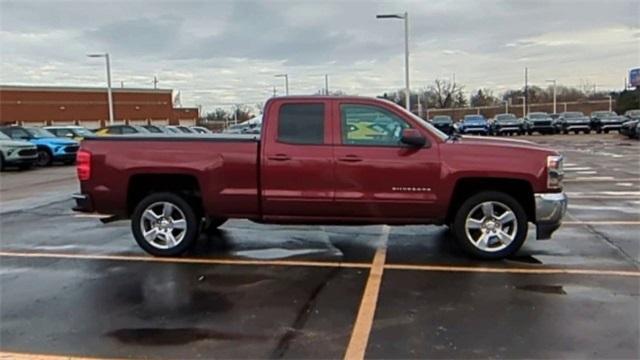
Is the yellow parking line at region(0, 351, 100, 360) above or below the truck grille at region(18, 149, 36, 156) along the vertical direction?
below

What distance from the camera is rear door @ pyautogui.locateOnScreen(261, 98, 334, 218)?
7039 millimetres

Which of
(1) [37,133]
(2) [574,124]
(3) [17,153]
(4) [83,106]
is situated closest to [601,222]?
(3) [17,153]

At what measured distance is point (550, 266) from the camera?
6.66 metres

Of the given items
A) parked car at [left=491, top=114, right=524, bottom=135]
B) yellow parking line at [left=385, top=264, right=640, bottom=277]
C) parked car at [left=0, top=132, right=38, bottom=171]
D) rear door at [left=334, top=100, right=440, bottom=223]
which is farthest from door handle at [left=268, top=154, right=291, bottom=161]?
parked car at [left=491, top=114, right=524, bottom=135]

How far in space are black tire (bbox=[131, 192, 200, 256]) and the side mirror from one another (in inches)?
105

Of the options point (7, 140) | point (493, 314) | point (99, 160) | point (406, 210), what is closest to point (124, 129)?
point (7, 140)

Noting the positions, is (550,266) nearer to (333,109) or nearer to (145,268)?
(333,109)

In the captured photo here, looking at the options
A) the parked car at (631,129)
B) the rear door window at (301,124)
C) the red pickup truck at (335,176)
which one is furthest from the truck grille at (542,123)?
the rear door window at (301,124)

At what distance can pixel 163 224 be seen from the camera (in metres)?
7.45

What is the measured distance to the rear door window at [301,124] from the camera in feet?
23.4

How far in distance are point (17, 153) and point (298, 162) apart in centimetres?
1866

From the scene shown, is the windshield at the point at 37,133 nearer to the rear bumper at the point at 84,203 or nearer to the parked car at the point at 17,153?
the parked car at the point at 17,153

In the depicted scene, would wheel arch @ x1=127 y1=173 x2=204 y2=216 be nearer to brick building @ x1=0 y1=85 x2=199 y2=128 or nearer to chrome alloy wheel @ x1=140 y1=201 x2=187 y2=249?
chrome alloy wheel @ x1=140 y1=201 x2=187 y2=249

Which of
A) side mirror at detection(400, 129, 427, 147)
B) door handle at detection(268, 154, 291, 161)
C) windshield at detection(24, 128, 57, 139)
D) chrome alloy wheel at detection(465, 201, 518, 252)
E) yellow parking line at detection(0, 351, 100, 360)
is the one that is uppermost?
windshield at detection(24, 128, 57, 139)
